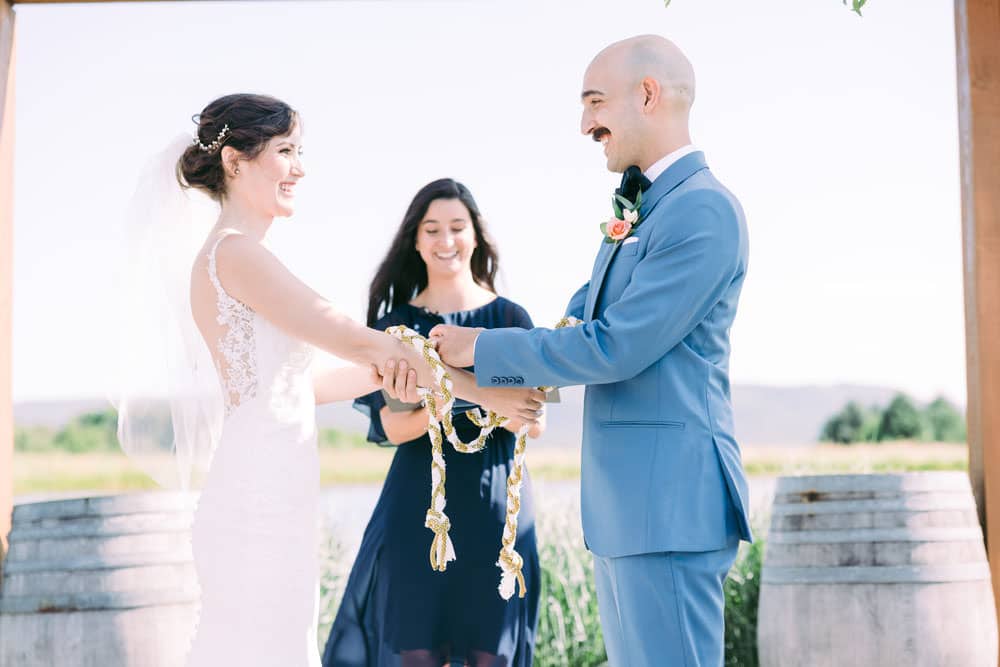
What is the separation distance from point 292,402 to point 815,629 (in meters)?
2.03

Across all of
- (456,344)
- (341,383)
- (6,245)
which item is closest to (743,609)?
(341,383)

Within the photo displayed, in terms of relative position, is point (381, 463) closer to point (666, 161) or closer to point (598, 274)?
point (598, 274)

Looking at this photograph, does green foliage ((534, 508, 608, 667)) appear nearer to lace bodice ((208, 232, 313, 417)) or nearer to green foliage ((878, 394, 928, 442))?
lace bodice ((208, 232, 313, 417))

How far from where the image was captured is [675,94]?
2.57 metres

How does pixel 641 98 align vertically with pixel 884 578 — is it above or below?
above

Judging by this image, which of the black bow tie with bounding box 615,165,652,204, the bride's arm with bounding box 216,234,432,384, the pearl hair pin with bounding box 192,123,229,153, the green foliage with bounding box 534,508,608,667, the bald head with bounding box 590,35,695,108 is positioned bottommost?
the green foliage with bounding box 534,508,608,667

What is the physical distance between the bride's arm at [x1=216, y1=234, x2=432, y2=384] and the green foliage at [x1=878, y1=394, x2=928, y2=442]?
47.8ft

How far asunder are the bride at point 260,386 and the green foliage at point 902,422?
1446 cm

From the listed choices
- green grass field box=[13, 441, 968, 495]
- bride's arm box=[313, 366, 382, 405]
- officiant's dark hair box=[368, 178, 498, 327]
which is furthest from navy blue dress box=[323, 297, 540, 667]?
green grass field box=[13, 441, 968, 495]

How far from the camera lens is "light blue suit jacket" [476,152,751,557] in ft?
7.71

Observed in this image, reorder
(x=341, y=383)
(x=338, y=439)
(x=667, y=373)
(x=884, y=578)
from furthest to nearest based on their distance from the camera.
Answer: (x=338, y=439) → (x=884, y=578) → (x=341, y=383) → (x=667, y=373)

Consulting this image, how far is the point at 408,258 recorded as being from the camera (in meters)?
4.13

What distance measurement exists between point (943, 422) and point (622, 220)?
1529 centimetres

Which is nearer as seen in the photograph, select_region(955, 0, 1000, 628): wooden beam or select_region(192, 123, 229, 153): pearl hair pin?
select_region(192, 123, 229, 153): pearl hair pin
